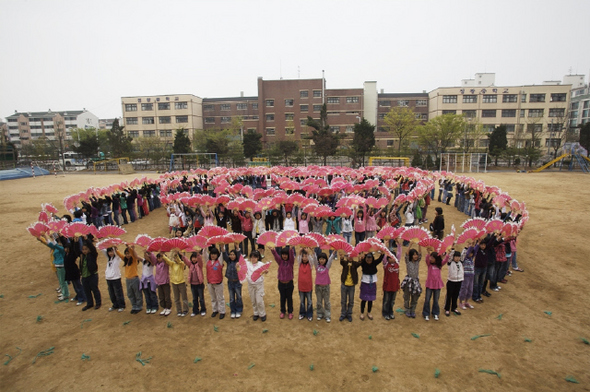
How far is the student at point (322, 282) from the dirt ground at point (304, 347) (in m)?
0.22

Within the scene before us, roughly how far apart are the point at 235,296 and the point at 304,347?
6.03ft

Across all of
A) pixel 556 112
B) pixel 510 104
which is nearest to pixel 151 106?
pixel 510 104

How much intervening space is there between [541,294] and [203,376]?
7.84 m

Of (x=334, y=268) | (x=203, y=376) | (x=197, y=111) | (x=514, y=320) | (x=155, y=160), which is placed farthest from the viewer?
(x=197, y=111)

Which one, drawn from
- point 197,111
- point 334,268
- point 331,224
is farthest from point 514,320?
point 197,111

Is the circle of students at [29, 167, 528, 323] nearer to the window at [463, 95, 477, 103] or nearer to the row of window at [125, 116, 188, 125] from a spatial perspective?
the window at [463, 95, 477, 103]

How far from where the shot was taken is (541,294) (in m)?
7.55

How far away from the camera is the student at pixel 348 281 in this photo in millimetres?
6082

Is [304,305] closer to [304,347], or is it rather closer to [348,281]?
[304,347]

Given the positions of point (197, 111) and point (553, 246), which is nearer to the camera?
point (553, 246)

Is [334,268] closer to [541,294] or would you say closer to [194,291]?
[194,291]

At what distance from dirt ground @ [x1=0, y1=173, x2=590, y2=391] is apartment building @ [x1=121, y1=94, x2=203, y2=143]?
5250cm

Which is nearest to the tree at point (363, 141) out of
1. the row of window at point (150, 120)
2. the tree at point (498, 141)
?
the tree at point (498, 141)

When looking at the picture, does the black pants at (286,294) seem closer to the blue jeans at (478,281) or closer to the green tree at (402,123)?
the blue jeans at (478,281)
